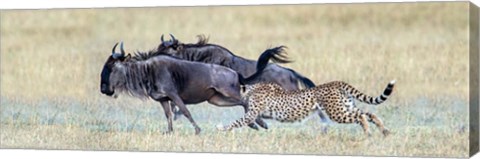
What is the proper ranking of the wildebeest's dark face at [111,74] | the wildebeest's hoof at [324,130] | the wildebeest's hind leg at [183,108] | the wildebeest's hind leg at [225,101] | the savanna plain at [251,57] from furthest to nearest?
the wildebeest's dark face at [111,74], the wildebeest's hind leg at [183,108], the wildebeest's hind leg at [225,101], the wildebeest's hoof at [324,130], the savanna plain at [251,57]

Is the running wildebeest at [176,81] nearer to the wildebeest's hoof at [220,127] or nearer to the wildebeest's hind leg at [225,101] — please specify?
→ the wildebeest's hind leg at [225,101]

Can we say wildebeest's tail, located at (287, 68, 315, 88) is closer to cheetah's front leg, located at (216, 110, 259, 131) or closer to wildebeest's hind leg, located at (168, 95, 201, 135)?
cheetah's front leg, located at (216, 110, 259, 131)

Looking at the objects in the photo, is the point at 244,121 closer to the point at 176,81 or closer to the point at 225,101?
the point at 225,101

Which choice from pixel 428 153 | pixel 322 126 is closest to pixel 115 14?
pixel 322 126

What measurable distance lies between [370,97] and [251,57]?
115 cm

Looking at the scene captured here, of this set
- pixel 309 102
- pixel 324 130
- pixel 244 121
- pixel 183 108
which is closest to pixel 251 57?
pixel 244 121

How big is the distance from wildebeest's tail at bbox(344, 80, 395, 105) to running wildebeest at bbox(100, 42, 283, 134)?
0.89m

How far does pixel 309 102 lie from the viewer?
1289cm

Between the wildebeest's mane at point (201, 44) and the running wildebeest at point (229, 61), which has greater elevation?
the wildebeest's mane at point (201, 44)

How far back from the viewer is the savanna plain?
41.1ft

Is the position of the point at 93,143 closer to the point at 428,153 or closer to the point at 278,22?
the point at 278,22

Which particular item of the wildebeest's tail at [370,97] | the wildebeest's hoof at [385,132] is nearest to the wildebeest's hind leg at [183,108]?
the wildebeest's tail at [370,97]

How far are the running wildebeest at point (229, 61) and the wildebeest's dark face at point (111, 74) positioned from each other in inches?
15.7

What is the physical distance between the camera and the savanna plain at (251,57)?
1254 cm
